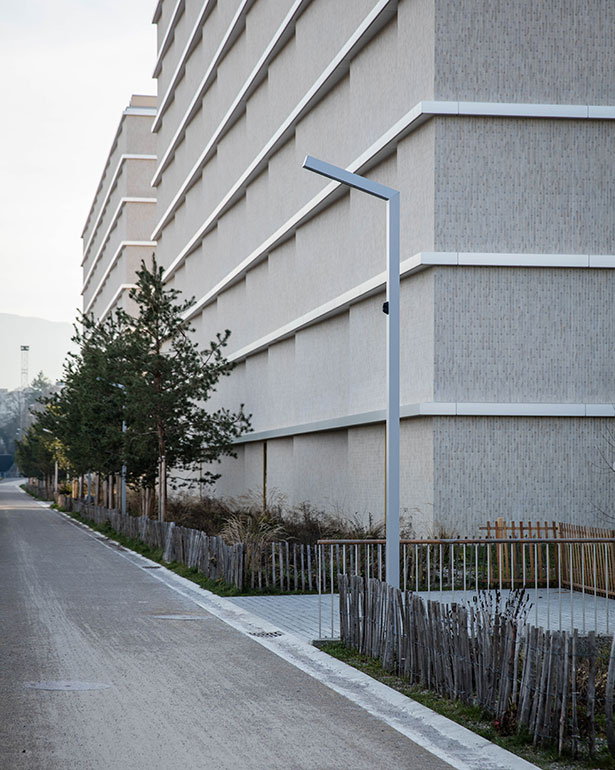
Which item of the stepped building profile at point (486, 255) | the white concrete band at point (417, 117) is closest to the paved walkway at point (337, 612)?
the stepped building profile at point (486, 255)

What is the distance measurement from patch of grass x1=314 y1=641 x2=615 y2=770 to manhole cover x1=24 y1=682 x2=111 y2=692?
2.61m

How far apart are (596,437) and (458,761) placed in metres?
17.2

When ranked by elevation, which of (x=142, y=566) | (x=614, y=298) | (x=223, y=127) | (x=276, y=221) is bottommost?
(x=142, y=566)

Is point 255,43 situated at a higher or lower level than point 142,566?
higher

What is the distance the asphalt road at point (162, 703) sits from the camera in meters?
7.41

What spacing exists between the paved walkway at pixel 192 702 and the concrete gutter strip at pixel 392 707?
0.01 m

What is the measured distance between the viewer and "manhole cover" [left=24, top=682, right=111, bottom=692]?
9867mm

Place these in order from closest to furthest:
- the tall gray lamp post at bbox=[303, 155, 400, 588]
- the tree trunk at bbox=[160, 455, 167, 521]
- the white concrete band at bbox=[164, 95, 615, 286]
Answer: the tall gray lamp post at bbox=[303, 155, 400, 588], the white concrete band at bbox=[164, 95, 615, 286], the tree trunk at bbox=[160, 455, 167, 521]

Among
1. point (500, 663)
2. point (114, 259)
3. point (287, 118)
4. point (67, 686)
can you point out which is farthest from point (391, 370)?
point (114, 259)

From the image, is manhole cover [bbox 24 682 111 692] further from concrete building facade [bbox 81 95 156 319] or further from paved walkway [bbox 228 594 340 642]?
concrete building facade [bbox 81 95 156 319]

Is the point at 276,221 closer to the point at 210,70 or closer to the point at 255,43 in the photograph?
the point at 255,43

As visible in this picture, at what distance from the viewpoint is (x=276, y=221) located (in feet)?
126

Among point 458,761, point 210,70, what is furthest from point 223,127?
point 458,761

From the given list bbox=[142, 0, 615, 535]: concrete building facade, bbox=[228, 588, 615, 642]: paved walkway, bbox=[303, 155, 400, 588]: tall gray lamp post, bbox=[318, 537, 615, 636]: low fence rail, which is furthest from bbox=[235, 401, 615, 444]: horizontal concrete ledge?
bbox=[303, 155, 400, 588]: tall gray lamp post
